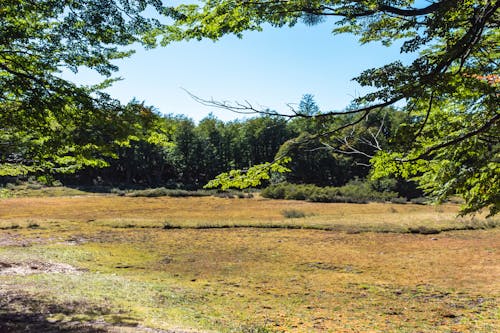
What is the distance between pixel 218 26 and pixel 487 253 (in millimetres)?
16617

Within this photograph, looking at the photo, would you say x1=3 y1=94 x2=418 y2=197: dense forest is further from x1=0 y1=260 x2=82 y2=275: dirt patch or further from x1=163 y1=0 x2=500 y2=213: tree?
x1=163 y1=0 x2=500 y2=213: tree

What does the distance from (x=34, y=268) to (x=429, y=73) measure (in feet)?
44.2

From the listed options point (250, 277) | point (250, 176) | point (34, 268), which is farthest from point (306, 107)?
point (34, 268)

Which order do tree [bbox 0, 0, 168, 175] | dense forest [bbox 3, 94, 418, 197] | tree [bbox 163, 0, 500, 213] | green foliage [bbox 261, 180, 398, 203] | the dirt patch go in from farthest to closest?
dense forest [bbox 3, 94, 418, 197] → green foliage [bbox 261, 180, 398, 203] → the dirt patch → tree [bbox 0, 0, 168, 175] → tree [bbox 163, 0, 500, 213]

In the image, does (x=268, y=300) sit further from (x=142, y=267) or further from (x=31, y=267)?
(x=31, y=267)

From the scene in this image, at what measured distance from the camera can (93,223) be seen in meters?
26.0

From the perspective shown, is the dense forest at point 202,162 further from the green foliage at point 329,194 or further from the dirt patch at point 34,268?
the dirt patch at point 34,268

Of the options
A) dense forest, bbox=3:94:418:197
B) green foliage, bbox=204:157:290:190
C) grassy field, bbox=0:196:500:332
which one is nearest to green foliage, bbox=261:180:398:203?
dense forest, bbox=3:94:418:197

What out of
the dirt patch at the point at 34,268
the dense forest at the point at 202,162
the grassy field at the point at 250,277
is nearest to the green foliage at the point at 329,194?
the dense forest at the point at 202,162

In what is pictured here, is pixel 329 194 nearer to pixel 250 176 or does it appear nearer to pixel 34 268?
pixel 34 268

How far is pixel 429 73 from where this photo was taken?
14.0ft

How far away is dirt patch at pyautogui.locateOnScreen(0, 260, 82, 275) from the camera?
12195 mm

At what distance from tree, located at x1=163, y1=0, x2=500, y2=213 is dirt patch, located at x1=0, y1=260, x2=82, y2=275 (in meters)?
9.76

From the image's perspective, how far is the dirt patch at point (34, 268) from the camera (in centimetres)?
1220
